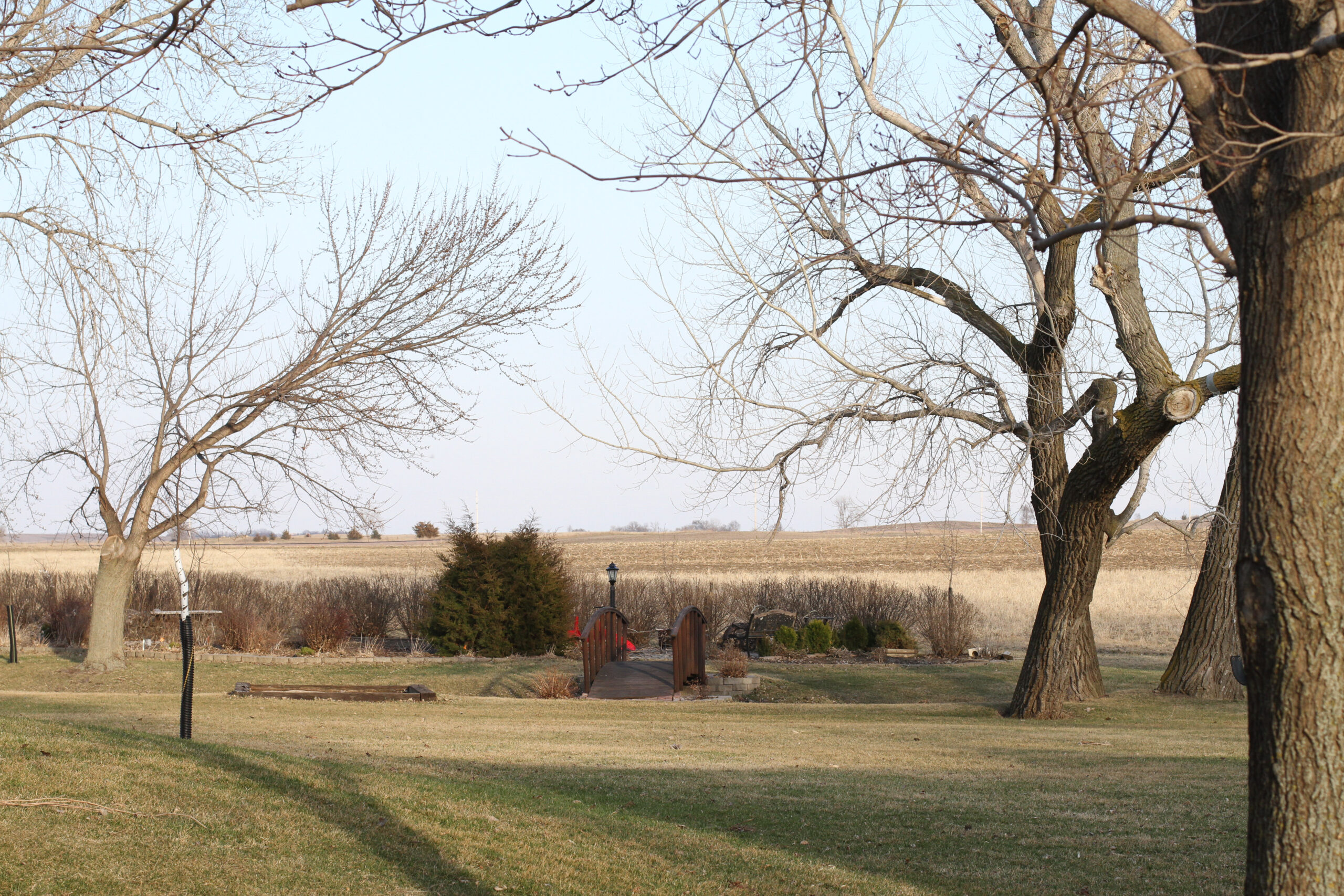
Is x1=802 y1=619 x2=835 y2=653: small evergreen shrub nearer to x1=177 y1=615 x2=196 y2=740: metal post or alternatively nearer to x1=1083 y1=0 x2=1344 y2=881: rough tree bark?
x1=177 y1=615 x2=196 y2=740: metal post

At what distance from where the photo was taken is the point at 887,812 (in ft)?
24.5

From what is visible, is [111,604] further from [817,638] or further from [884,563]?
[884,563]

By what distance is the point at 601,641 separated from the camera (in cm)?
1969

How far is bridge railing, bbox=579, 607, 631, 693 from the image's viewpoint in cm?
1833

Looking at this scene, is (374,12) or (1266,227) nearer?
(1266,227)

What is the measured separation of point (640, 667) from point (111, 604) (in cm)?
934

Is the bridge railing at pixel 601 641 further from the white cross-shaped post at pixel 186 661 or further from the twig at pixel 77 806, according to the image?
the twig at pixel 77 806

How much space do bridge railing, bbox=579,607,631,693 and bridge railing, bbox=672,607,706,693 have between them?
135 centimetres

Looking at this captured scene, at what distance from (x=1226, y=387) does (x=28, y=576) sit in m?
27.9

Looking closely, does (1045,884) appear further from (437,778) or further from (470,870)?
(437,778)

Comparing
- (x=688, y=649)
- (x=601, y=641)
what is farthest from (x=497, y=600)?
(x=688, y=649)

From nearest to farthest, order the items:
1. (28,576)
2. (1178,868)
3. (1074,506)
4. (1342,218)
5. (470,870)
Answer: (1342,218), (470,870), (1178,868), (1074,506), (28,576)

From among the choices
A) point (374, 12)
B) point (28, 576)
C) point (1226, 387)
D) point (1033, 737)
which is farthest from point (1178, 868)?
point (28, 576)

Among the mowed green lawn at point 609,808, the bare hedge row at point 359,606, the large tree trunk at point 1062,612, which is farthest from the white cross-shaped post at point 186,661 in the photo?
the bare hedge row at point 359,606
